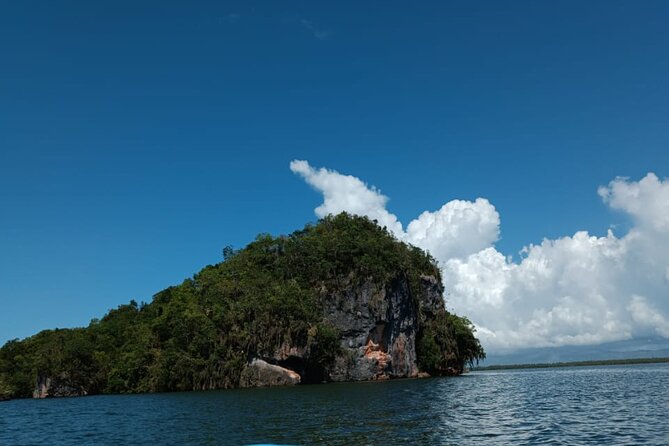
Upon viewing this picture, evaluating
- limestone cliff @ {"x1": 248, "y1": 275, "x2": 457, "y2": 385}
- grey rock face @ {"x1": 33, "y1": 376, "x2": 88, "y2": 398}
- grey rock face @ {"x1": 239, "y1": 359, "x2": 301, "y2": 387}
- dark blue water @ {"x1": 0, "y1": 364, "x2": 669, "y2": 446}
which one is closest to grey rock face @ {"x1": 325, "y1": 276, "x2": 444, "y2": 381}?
limestone cliff @ {"x1": 248, "y1": 275, "x2": 457, "y2": 385}

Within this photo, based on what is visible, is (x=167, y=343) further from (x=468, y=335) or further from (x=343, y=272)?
(x=468, y=335)

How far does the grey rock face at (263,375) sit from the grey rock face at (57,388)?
1252 inches

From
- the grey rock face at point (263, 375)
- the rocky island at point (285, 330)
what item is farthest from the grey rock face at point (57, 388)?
the grey rock face at point (263, 375)

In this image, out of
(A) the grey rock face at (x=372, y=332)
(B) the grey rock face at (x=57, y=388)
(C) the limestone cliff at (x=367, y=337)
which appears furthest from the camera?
(B) the grey rock face at (x=57, y=388)

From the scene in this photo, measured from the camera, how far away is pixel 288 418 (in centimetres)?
2923

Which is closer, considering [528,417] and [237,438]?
[237,438]

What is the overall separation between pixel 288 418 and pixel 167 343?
47.3m

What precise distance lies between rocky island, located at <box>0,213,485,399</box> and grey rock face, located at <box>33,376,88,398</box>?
5.9 inches

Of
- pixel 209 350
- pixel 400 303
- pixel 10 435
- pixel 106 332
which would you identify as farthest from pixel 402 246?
pixel 10 435

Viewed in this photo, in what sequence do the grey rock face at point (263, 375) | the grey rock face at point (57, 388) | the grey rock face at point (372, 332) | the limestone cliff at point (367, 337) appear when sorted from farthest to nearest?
1. the grey rock face at point (57, 388)
2. the grey rock face at point (372, 332)
3. the limestone cliff at point (367, 337)
4. the grey rock face at point (263, 375)

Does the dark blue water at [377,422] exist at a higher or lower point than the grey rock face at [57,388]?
lower

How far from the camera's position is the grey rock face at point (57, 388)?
→ 8050 centimetres

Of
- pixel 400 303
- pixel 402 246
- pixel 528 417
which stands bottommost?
pixel 528 417

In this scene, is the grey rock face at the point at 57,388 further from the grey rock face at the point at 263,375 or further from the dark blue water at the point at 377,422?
the dark blue water at the point at 377,422
